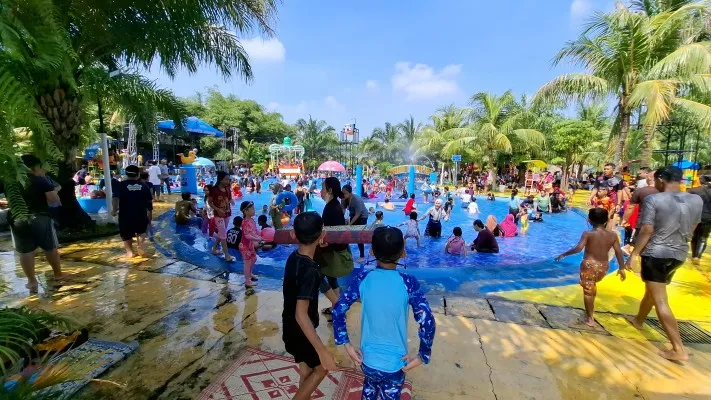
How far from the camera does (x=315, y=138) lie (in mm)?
47031

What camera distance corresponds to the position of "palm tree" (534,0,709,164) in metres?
10.2

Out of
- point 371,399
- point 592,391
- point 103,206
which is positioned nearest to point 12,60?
point 371,399

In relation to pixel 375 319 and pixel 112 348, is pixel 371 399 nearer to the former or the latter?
pixel 375 319

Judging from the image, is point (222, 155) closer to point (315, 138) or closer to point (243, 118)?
point (243, 118)

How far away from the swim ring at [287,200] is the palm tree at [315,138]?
120 ft

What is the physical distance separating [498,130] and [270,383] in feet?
80.5

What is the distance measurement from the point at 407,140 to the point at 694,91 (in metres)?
37.1

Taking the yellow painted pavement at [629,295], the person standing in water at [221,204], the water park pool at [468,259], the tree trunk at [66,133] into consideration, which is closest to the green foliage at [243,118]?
the water park pool at [468,259]

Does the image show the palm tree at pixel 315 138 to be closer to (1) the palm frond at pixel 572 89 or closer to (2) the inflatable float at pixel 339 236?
(1) the palm frond at pixel 572 89

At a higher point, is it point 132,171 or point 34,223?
point 132,171

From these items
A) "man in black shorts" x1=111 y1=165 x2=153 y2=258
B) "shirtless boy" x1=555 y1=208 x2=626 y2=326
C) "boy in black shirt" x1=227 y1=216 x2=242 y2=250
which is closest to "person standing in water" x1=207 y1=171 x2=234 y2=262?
"boy in black shirt" x1=227 y1=216 x2=242 y2=250

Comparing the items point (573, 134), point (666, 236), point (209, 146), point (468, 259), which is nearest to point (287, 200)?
point (468, 259)

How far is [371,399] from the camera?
6.62ft

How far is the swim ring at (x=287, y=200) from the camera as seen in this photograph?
9277 mm
